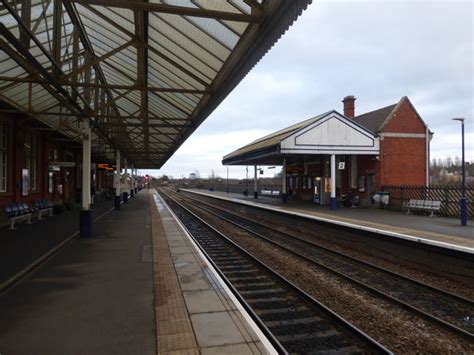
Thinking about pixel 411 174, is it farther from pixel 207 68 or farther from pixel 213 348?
pixel 213 348

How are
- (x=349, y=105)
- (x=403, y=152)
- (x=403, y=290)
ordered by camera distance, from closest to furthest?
(x=403, y=290), (x=403, y=152), (x=349, y=105)

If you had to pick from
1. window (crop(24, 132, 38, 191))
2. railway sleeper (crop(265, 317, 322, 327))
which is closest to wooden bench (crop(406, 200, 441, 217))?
railway sleeper (crop(265, 317, 322, 327))

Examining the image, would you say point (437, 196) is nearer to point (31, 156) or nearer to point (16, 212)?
point (16, 212)

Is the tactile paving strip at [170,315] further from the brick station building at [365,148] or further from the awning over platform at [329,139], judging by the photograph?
the brick station building at [365,148]

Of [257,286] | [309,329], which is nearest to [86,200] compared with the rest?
[257,286]

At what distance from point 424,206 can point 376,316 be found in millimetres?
13476

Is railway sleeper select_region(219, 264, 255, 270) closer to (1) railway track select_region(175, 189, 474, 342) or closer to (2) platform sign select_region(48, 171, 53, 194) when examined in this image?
(1) railway track select_region(175, 189, 474, 342)

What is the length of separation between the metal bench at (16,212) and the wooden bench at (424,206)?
1711 centimetres

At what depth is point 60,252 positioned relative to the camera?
29.5 feet

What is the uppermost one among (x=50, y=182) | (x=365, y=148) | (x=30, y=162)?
(x=365, y=148)

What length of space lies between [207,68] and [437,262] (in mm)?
Answer: 7570

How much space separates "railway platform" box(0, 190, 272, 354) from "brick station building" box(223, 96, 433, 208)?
15.1 meters

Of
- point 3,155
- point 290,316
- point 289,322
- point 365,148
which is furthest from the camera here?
point 365,148

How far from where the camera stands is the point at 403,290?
7516 mm
